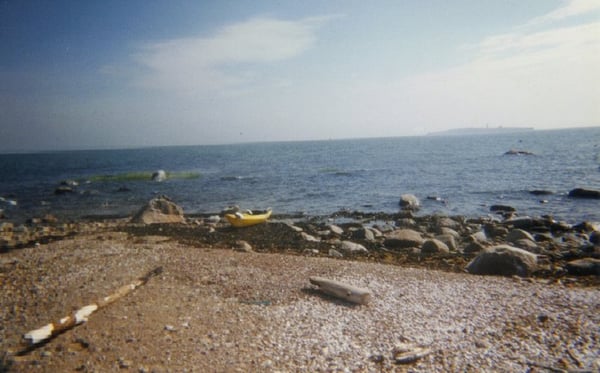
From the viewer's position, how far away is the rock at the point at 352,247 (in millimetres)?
14438

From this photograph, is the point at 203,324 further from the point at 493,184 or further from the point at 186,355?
the point at 493,184

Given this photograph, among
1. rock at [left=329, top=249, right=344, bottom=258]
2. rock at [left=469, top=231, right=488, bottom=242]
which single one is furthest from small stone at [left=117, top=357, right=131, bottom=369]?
rock at [left=469, top=231, right=488, bottom=242]

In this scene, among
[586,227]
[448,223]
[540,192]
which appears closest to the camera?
[586,227]

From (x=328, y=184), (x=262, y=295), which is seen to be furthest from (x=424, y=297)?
(x=328, y=184)

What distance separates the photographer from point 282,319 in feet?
25.3

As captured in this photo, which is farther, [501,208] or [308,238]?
[501,208]

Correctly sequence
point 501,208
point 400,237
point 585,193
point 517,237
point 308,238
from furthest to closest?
point 585,193 → point 501,208 → point 308,238 → point 517,237 → point 400,237

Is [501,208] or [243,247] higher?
[243,247]

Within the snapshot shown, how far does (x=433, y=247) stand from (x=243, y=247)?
7.88 meters

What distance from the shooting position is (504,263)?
37.5 ft

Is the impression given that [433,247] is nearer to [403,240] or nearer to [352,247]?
[403,240]

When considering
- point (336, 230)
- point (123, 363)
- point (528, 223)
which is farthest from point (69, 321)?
point (528, 223)

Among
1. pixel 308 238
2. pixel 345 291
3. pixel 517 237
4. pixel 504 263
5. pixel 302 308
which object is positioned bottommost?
pixel 517 237

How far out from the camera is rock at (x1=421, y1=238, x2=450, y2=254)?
14.5m
